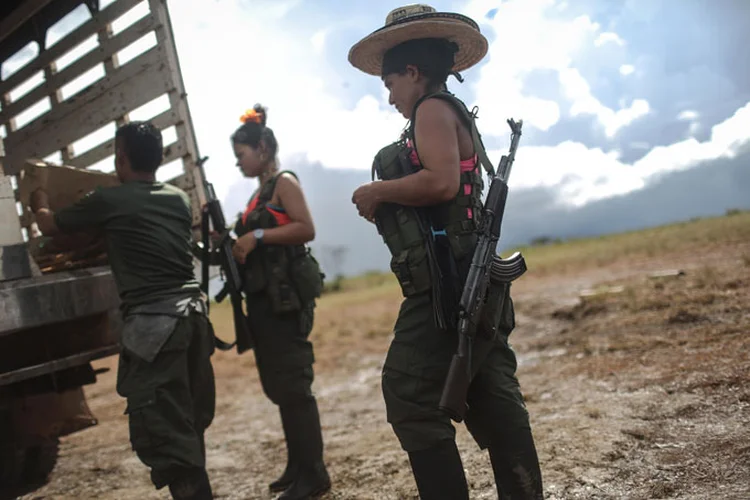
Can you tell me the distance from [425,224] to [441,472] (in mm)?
843

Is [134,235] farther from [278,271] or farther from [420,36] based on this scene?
[420,36]

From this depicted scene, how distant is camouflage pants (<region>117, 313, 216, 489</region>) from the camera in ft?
9.46

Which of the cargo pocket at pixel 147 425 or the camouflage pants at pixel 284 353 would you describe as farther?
the camouflage pants at pixel 284 353

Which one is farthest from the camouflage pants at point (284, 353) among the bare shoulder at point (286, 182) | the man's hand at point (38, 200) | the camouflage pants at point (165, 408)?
the man's hand at point (38, 200)

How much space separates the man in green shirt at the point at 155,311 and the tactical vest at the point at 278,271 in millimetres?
414

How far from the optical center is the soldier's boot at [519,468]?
2.25 m

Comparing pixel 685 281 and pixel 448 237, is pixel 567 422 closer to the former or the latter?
pixel 448 237

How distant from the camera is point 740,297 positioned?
20.1ft

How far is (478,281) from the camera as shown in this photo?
7.26 feet

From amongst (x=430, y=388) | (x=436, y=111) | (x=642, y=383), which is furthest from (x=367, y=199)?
(x=642, y=383)

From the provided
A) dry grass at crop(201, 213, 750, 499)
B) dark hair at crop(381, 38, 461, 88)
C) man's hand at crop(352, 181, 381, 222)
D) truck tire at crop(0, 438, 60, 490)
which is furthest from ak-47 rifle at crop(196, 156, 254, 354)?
dark hair at crop(381, 38, 461, 88)

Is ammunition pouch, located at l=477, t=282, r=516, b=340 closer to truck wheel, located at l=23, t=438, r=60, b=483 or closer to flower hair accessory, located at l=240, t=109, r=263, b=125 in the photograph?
flower hair accessory, located at l=240, t=109, r=263, b=125

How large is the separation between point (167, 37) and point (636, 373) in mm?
3830

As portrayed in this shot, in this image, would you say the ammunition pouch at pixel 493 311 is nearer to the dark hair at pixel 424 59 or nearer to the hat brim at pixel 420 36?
the dark hair at pixel 424 59
